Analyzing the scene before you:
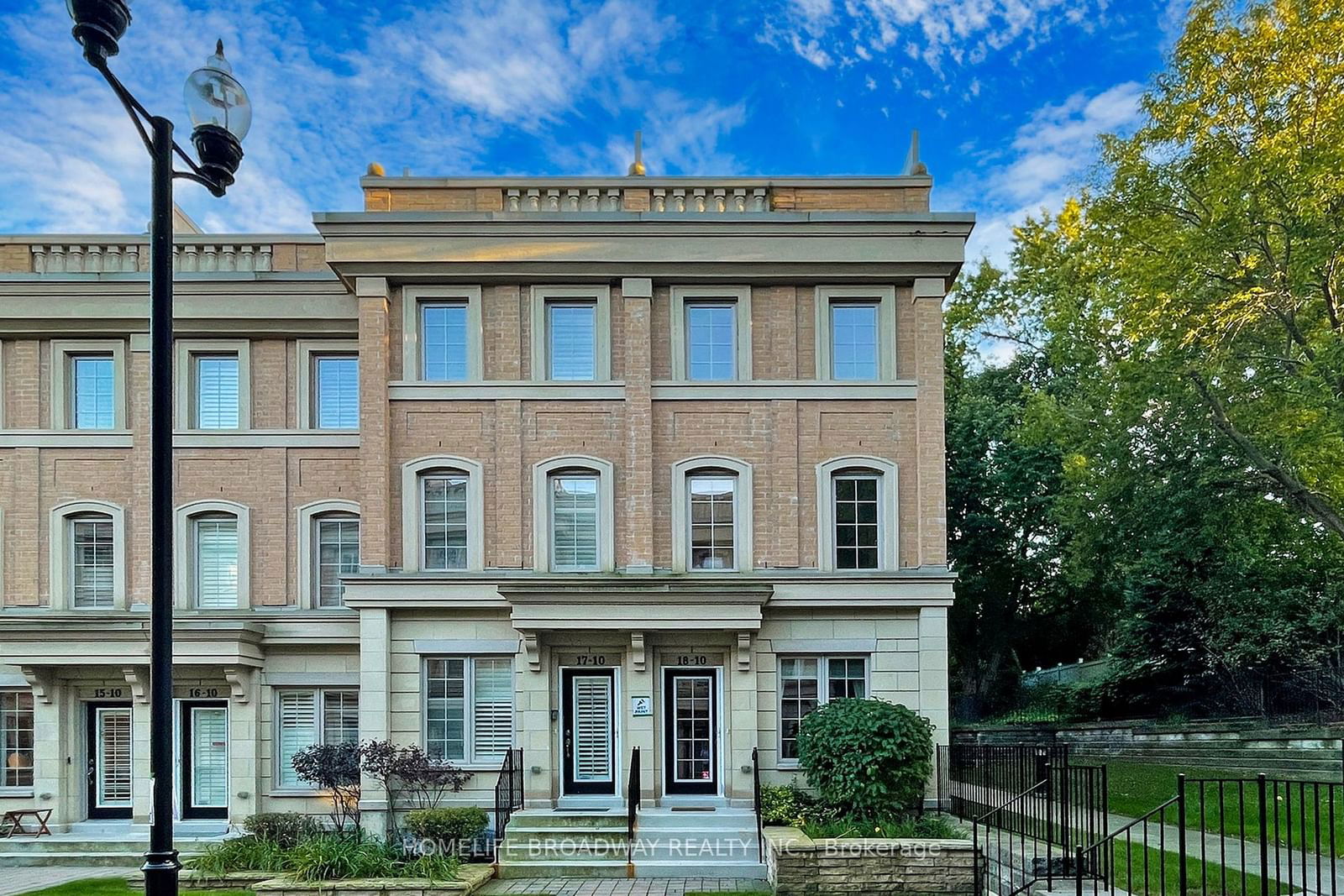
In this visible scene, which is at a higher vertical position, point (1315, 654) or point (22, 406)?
point (22, 406)

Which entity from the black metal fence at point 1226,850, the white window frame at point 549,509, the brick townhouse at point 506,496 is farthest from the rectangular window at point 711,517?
the black metal fence at point 1226,850

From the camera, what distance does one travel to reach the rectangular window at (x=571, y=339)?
14.8 metres

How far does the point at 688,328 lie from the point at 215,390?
7697 millimetres

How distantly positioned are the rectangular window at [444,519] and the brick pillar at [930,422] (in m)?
6.86

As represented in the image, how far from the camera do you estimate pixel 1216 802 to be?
47.5 ft

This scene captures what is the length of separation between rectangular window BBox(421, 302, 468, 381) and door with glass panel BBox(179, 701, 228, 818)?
20.3ft

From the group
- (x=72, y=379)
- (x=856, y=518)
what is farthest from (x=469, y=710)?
(x=72, y=379)

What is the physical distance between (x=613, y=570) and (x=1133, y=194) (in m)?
10.5

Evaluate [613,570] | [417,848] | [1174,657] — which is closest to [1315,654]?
[1174,657]

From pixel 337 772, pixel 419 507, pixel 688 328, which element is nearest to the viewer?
pixel 337 772

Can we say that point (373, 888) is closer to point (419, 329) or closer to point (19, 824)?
point (19, 824)

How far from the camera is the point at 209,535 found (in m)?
15.5

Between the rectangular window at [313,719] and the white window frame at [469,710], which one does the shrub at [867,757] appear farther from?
the rectangular window at [313,719]

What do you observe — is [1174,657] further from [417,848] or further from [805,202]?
[417,848]
